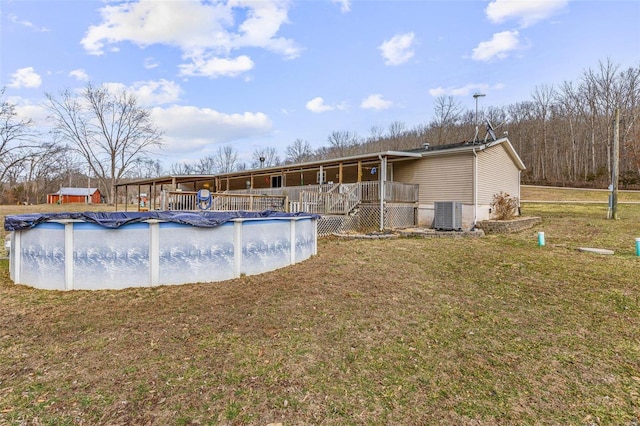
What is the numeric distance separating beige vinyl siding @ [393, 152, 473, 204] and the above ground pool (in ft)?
34.2

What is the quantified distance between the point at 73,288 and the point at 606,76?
50929 millimetres

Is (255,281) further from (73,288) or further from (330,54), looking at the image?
(330,54)

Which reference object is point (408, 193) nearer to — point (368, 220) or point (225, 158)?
point (368, 220)

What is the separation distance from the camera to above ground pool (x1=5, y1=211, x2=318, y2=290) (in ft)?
16.4

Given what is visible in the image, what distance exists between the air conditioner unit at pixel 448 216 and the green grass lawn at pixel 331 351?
595 cm

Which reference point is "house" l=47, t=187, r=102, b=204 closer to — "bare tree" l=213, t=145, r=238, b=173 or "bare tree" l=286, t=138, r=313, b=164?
"bare tree" l=213, t=145, r=238, b=173

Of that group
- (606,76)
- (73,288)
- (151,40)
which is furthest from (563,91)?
(73,288)

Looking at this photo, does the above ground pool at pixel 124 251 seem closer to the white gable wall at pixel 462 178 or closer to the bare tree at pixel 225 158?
the white gable wall at pixel 462 178

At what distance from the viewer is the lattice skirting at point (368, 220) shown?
1206 cm

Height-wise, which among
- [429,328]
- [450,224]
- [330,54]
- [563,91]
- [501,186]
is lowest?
[429,328]

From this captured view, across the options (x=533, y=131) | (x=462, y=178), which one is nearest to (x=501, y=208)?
(x=462, y=178)

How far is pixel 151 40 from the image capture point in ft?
48.9

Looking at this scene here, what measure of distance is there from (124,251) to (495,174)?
14.9 metres

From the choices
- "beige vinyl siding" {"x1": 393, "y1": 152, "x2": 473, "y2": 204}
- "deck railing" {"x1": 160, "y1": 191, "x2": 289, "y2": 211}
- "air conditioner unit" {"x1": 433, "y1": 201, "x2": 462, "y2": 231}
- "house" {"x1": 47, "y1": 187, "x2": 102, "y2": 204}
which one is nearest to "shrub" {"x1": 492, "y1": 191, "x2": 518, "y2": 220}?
"beige vinyl siding" {"x1": 393, "y1": 152, "x2": 473, "y2": 204}
